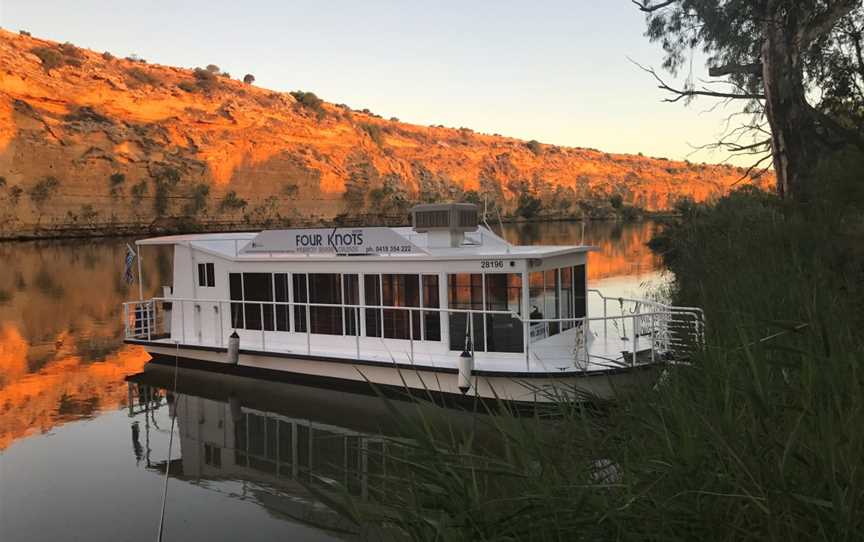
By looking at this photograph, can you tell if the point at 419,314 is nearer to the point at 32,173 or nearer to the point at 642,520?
the point at 642,520

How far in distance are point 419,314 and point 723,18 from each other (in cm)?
876

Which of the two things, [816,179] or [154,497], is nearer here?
[154,497]

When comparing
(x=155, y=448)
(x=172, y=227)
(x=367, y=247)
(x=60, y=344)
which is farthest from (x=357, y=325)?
(x=172, y=227)

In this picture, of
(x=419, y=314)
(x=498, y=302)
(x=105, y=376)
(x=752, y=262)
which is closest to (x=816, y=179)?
(x=752, y=262)

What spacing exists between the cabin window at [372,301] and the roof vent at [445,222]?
134cm

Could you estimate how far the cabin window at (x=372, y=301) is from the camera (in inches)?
522

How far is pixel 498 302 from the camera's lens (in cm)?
1209

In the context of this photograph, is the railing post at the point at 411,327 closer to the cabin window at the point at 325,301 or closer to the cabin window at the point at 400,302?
the cabin window at the point at 400,302

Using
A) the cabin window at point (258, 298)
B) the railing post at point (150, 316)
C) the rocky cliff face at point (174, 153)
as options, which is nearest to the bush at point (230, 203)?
the rocky cliff face at point (174, 153)

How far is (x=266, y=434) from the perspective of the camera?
11836 millimetres

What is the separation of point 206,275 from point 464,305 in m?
6.41

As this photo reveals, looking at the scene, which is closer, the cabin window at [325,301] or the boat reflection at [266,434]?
the boat reflection at [266,434]

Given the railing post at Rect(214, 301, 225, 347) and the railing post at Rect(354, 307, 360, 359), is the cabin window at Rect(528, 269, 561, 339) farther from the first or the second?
the railing post at Rect(214, 301, 225, 347)

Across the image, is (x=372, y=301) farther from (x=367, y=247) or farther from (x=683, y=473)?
(x=683, y=473)
